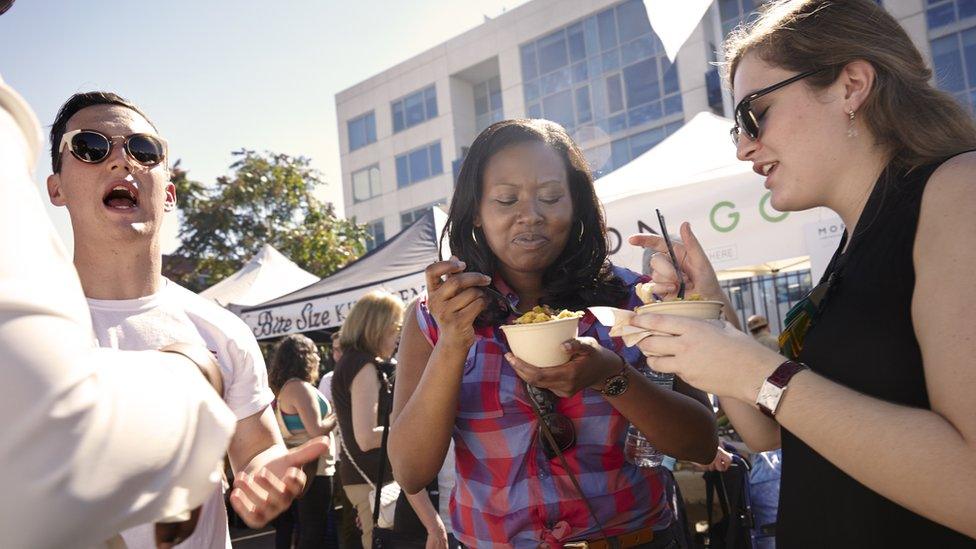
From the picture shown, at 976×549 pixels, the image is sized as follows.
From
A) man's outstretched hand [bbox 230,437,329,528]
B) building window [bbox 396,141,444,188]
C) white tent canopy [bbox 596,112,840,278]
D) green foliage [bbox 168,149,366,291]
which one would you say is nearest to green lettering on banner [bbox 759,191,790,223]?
white tent canopy [bbox 596,112,840,278]

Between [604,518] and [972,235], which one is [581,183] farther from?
[972,235]

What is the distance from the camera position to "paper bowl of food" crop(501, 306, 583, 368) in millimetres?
1652

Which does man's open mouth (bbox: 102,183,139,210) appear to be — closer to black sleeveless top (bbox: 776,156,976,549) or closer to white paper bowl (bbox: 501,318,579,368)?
white paper bowl (bbox: 501,318,579,368)

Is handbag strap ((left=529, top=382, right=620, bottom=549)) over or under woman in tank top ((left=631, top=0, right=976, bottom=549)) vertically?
under

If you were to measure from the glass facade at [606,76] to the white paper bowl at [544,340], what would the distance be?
887 inches

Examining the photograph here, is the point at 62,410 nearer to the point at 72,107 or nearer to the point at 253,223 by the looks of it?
the point at 72,107

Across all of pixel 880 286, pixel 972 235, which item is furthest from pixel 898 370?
pixel 972 235

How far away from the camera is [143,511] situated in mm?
783

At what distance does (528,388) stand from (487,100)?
99.1 feet

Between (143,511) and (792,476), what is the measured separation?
142 centimetres

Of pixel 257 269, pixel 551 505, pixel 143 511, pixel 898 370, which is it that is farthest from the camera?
pixel 257 269

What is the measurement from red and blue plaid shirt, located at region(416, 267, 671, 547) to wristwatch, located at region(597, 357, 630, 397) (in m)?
0.19

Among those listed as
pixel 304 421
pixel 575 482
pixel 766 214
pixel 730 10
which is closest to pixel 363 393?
pixel 304 421

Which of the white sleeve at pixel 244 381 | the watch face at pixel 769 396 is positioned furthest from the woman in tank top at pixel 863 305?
the white sleeve at pixel 244 381
